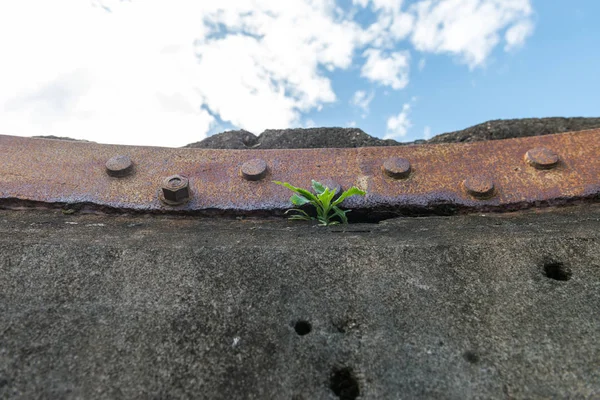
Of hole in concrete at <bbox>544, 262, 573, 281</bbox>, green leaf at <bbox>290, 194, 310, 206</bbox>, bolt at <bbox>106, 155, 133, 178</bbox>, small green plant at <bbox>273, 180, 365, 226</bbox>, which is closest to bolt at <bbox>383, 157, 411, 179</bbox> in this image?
small green plant at <bbox>273, 180, 365, 226</bbox>

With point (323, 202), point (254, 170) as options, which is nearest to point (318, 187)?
point (323, 202)

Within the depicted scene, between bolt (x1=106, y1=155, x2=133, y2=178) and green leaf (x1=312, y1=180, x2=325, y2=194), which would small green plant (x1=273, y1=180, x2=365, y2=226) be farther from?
bolt (x1=106, y1=155, x2=133, y2=178)

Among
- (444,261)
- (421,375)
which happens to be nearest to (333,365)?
(421,375)

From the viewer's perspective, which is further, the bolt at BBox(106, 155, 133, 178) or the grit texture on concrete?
the bolt at BBox(106, 155, 133, 178)

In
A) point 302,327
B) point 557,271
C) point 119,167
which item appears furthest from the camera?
point 119,167

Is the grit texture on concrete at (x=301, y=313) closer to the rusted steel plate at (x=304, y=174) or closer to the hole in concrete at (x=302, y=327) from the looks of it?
the hole in concrete at (x=302, y=327)

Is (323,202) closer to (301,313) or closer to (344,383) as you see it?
(301,313)

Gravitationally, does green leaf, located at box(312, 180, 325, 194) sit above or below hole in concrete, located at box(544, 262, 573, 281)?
above
